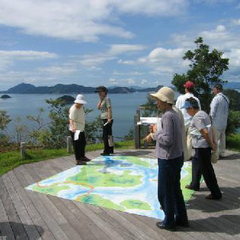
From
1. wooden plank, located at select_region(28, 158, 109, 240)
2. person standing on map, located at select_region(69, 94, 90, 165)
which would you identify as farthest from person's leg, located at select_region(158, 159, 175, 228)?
person standing on map, located at select_region(69, 94, 90, 165)

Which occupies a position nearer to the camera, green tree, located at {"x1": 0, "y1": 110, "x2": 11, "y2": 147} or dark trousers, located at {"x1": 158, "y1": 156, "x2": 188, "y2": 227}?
dark trousers, located at {"x1": 158, "y1": 156, "x2": 188, "y2": 227}

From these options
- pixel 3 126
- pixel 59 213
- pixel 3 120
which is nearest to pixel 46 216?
pixel 59 213

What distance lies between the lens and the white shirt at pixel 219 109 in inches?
240

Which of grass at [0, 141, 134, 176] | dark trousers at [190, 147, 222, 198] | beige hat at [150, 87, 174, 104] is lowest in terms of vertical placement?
grass at [0, 141, 134, 176]

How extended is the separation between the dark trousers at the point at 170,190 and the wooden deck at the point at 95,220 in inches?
6.4

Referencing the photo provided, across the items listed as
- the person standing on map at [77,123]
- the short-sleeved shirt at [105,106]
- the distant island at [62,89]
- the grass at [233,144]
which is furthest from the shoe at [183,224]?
the distant island at [62,89]

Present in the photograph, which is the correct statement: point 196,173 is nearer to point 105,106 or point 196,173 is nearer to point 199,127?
point 199,127

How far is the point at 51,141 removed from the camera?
1133cm

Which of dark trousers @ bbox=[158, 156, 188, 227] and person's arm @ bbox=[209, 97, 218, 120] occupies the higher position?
person's arm @ bbox=[209, 97, 218, 120]

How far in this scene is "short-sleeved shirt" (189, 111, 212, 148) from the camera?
376cm

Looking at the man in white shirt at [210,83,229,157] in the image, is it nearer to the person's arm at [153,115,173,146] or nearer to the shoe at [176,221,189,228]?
the shoe at [176,221,189,228]

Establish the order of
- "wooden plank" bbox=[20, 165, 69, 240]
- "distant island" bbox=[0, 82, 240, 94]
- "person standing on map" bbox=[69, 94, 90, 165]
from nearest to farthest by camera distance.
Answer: "wooden plank" bbox=[20, 165, 69, 240] → "person standing on map" bbox=[69, 94, 90, 165] → "distant island" bbox=[0, 82, 240, 94]

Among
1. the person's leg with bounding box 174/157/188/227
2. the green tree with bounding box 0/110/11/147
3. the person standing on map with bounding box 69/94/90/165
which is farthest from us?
the green tree with bounding box 0/110/11/147

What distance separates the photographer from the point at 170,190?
10.1ft
